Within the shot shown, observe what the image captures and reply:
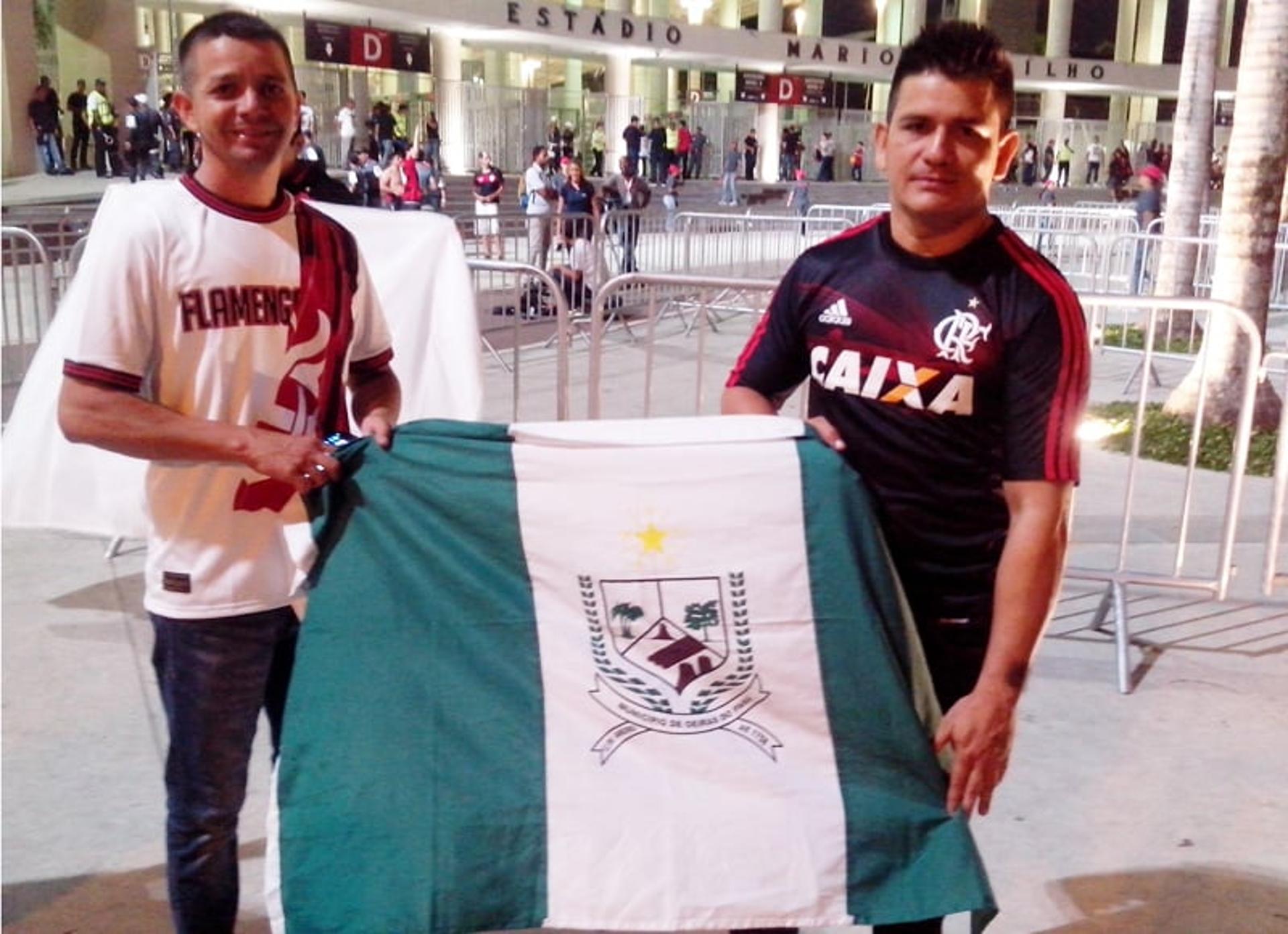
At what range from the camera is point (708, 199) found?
36625mm

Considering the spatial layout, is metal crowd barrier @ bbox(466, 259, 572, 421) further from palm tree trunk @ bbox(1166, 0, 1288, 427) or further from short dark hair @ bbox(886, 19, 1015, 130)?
short dark hair @ bbox(886, 19, 1015, 130)

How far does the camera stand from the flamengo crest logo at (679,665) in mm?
2344

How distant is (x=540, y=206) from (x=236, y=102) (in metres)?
18.1

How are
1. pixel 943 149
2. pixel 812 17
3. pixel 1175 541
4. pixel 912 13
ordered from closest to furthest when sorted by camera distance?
pixel 943 149, pixel 1175 541, pixel 812 17, pixel 912 13

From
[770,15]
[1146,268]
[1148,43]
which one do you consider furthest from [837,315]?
[1148,43]

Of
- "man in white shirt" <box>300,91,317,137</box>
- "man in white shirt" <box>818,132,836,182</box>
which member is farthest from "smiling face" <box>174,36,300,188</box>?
"man in white shirt" <box>818,132,836,182</box>

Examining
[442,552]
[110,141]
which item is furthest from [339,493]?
[110,141]

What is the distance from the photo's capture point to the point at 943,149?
6.99 ft

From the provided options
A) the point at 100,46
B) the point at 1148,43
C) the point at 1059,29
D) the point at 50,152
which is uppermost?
the point at 1059,29

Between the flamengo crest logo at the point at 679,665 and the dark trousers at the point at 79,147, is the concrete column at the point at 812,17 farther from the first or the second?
the flamengo crest logo at the point at 679,665

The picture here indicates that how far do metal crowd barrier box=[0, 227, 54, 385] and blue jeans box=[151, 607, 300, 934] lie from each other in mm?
5228

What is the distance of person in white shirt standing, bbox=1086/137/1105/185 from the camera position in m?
47.8

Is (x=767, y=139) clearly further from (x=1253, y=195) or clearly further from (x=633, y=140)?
(x=1253, y=195)

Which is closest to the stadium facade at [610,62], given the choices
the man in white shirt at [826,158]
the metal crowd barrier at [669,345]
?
the man in white shirt at [826,158]
